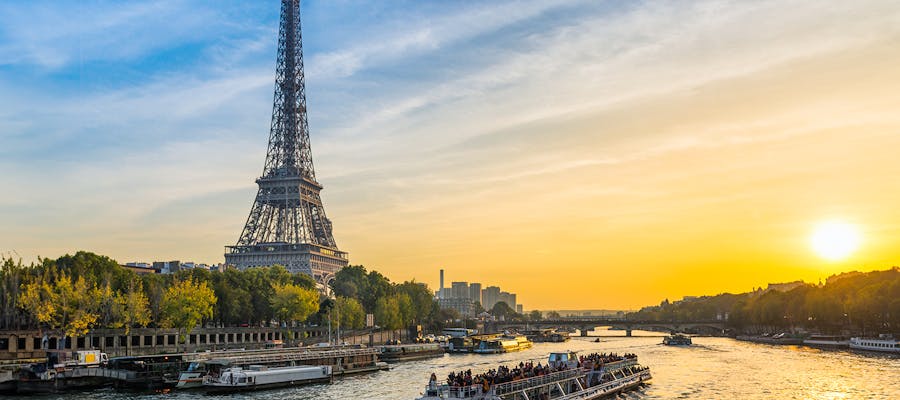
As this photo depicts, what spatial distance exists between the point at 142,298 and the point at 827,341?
12210 centimetres

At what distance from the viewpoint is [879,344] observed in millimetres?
136500

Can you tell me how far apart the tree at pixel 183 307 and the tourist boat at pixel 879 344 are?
10390 cm

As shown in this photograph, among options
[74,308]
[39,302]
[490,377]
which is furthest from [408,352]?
[490,377]

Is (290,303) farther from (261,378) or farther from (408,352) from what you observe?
(261,378)

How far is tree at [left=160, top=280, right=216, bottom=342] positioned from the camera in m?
107

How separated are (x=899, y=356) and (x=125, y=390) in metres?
108

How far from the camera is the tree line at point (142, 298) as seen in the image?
92500 mm

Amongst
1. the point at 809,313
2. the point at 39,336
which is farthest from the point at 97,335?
the point at 809,313

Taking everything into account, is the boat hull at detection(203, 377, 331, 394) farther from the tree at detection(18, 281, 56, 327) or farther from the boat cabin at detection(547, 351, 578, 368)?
the boat cabin at detection(547, 351, 578, 368)

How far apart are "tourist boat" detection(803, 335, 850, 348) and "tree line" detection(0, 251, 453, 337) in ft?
283

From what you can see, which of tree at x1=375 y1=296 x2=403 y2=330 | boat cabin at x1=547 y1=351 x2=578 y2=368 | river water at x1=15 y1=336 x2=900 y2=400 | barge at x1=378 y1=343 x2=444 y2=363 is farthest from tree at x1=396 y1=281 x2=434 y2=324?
boat cabin at x1=547 y1=351 x2=578 y2=368

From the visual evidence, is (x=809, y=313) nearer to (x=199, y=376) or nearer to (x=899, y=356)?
(x=899, y=356)

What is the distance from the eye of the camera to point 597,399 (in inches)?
2798

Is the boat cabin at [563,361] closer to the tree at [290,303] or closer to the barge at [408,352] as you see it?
the barge at [408,352]
